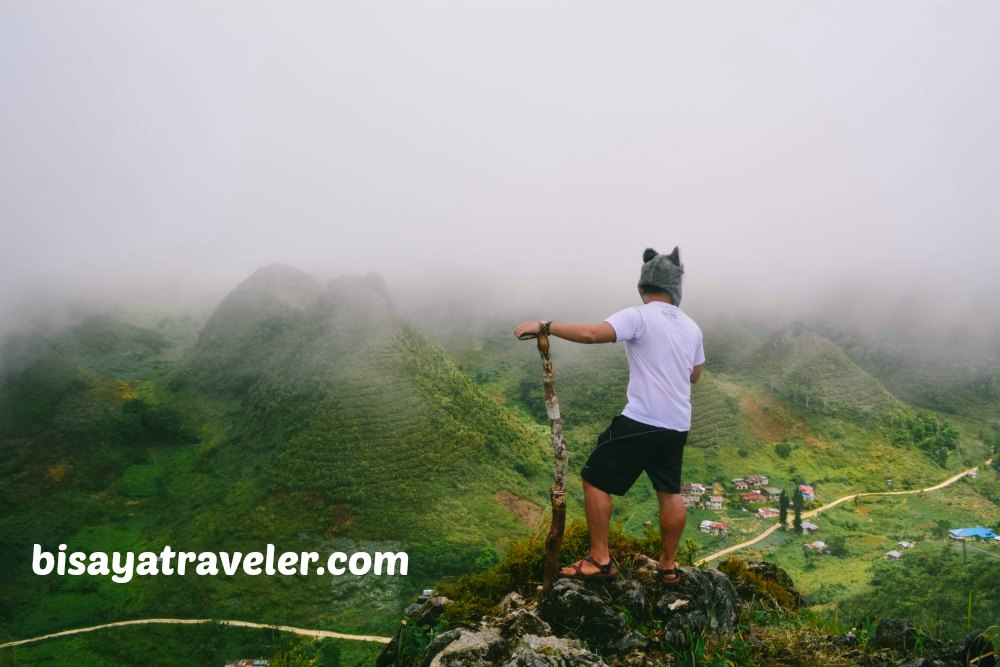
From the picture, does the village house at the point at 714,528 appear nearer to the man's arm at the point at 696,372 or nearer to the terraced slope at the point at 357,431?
the terraced slope at the point at 357,431

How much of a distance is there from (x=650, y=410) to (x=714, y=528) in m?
56.8

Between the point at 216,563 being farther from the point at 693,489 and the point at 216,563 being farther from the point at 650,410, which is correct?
the point at 650,410

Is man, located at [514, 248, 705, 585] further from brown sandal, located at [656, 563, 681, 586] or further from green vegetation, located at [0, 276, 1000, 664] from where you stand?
green vegetation, located at [0, 276, 1000, 664]

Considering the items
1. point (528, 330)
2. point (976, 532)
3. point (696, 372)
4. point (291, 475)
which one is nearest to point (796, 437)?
point (976, 532)

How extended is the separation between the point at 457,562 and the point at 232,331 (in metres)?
67.3

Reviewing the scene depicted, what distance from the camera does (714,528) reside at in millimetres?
53594

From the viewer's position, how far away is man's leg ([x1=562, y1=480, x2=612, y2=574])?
4664 mm

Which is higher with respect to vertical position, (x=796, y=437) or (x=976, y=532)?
(x=796, y=437)

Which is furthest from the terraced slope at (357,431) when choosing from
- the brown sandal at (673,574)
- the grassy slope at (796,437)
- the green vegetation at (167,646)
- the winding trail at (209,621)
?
the brown sandal at (673,574)

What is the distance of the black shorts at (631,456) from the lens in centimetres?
457

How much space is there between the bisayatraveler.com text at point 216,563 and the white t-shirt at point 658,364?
51.6 m

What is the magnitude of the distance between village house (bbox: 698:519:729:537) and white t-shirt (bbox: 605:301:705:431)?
5578cm

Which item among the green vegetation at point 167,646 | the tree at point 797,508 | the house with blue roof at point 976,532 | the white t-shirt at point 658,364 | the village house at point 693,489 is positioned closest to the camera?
the white t-shirt at point 658,364

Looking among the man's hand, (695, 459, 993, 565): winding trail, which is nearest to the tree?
(695, 459, 993, 565): winding trail
